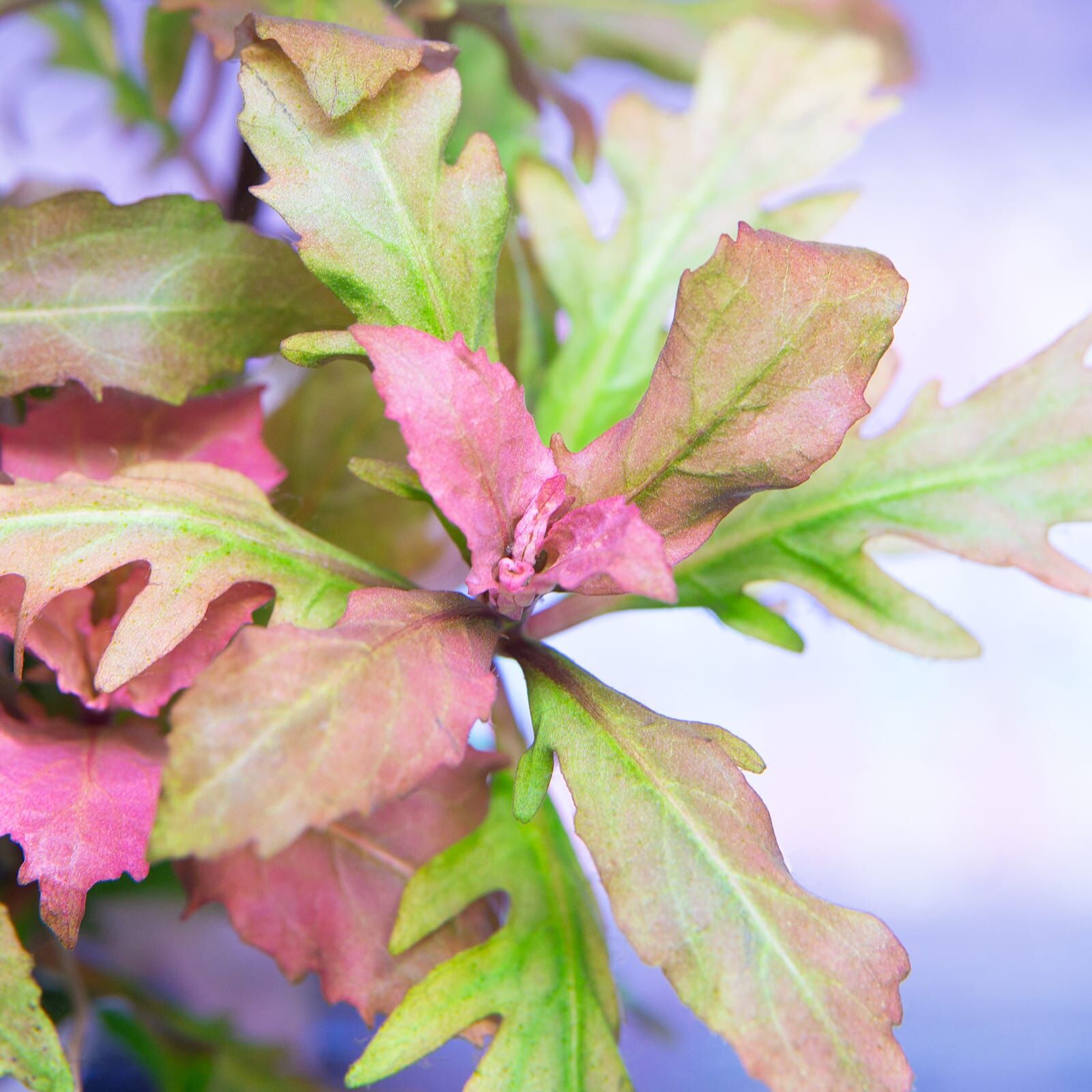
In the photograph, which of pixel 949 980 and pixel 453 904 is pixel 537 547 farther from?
pixel 949 980

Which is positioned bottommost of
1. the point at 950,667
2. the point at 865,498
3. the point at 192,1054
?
the point at 192,1054

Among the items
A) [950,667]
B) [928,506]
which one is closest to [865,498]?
[928,506]

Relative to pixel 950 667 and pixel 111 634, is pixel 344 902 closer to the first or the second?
pixel 111 634

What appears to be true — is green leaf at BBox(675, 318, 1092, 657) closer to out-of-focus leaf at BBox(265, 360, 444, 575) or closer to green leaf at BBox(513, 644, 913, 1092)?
green leaf at BBox(513, 644, 913, 1092)

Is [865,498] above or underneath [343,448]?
above

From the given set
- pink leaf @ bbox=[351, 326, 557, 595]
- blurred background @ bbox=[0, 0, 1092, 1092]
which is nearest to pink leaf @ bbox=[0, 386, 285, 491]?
pink leaf @ bbox=[351, 326, 557, 595]

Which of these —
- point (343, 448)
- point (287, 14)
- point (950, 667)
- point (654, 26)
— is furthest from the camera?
point (950, 667)

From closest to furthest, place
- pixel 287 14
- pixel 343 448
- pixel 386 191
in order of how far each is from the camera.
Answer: pixel 386 191, pixel 287 14, pixel 343 448

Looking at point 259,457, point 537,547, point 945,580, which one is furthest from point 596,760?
point 945,580
